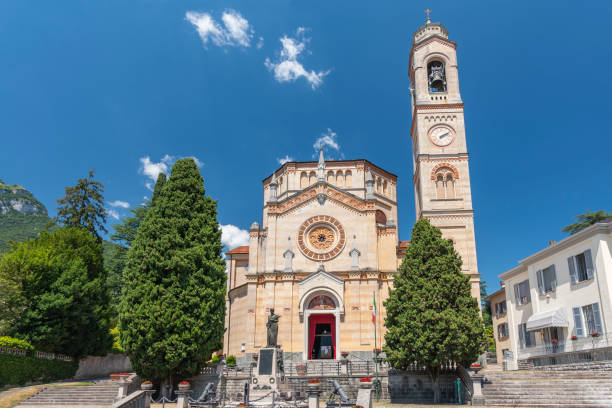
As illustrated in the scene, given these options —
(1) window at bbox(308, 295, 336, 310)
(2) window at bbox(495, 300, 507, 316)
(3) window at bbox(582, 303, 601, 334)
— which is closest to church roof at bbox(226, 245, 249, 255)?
(1) window at bbox(308, 295, 336, 310)

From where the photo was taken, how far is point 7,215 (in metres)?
102

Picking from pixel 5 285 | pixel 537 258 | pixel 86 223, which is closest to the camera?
pixel 5 285

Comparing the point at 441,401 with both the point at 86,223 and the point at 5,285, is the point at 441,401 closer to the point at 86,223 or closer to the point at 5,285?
the point at 5,285

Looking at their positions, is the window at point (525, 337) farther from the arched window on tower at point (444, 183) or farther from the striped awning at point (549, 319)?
the arched window on tower at point (444, 183)

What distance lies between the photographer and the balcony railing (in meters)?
19.9

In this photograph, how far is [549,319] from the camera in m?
23.0

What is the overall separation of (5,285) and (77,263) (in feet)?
16.3

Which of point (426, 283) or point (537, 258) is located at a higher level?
point (537, 258)

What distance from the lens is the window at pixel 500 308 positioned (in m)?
35.7

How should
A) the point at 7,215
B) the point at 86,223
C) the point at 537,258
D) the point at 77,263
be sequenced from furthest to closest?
the point at 7,215, the point at 86,223, the point at 77,263, the point at 537,258

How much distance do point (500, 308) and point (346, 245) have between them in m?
14.8

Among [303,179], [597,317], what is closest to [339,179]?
[303,179]

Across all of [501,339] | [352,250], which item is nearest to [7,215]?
[352,250]

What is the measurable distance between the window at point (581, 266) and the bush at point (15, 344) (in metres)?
29.2
